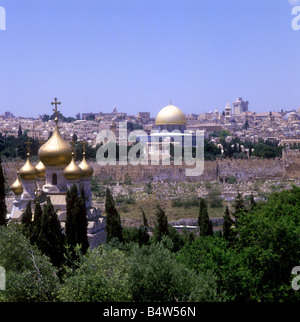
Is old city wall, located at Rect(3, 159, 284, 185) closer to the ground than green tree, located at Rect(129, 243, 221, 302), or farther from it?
closer to the ground

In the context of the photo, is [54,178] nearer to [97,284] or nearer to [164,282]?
[164,282]

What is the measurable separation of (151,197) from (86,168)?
1321 cm

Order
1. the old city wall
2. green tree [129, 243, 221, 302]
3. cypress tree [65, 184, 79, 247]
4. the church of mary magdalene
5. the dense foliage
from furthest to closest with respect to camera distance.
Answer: the old city wall < the church of mary magdalene < cypress tree [65, 184, 79, 247] < green tree [129, 243, 221, 302] < the dense foliage

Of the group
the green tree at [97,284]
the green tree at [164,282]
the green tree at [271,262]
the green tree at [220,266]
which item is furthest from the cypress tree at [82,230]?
the green tree at [271,262]

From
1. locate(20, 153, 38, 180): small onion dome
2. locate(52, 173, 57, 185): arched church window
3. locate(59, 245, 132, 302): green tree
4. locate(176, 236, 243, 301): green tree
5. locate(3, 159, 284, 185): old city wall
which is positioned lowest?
locate(3, 159, 284, 185): old city wall

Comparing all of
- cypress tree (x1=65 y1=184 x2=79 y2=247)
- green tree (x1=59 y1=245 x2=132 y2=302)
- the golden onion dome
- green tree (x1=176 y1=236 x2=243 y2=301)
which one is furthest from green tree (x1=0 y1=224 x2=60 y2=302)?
the golden onion dome

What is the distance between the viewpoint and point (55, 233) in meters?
14.8

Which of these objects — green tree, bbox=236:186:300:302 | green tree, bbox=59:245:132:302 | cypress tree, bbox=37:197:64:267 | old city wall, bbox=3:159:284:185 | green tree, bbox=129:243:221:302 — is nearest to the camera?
green tree, bbox=59:245:132:302

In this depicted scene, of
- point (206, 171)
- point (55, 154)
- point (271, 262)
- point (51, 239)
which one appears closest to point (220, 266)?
point (271, 262)

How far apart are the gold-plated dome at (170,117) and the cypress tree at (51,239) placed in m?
54.3

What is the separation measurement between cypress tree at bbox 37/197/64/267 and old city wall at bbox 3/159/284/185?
27.0 meters

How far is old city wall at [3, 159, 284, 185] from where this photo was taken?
44.7 metres

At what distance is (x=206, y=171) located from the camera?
46.5 m

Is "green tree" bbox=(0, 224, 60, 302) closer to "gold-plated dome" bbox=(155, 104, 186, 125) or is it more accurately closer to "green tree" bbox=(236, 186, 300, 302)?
"green tree" bbox=(236, 186, 300, 302)
